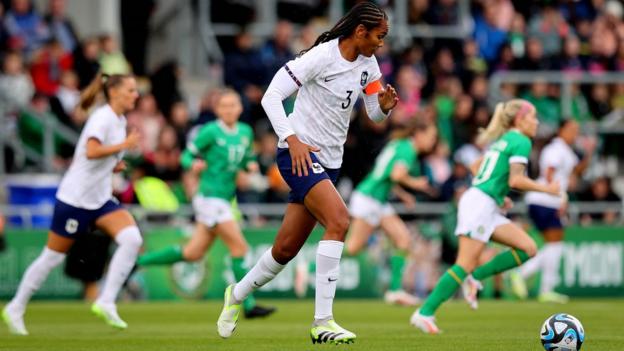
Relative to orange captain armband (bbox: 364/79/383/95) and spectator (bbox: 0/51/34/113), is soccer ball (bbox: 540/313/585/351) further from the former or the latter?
spectator (bbox: 0/51/34/113)

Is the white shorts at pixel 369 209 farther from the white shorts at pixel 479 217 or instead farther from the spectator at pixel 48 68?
the white shorts at pixel 479 217

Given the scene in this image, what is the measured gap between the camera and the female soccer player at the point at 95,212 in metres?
14.0

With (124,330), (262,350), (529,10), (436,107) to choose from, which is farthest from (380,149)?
(262,350)

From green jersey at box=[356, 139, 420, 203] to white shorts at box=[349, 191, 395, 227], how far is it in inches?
2.9

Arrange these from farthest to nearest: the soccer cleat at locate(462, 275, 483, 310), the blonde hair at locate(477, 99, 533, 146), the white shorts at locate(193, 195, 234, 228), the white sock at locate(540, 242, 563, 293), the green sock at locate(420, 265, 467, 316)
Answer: the white sock at locate(540, 242, 563, 293) < the white shorts at locate(193, 195, 234, 228) < the soccer cleat at locate(462, 275, 483, 310) < the blonde hair at locate(477, 99, 533, 146) < the green sock at locate(420, 265, 467, 316)

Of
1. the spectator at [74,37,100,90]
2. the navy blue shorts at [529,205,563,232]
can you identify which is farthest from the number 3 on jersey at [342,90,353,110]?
the spectator at [74,37,100,90]

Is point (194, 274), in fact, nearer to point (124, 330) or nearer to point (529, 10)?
point (124, 330)

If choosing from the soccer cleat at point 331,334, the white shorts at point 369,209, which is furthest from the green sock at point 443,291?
the white shorts at point 369,209

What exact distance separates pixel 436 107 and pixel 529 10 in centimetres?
543

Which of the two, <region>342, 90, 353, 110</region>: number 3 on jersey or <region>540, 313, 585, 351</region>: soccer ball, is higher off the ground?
<region>342, 90, 353, 110</region>: number 3 on jersey

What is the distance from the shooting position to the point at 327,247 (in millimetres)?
10984

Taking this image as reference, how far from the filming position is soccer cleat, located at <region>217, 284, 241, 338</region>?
11766mm

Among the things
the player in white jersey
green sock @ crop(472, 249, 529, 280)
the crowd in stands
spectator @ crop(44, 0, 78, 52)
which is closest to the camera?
green sock @ crop(472, 249, 529, 280)

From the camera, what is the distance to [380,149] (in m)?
23.5
